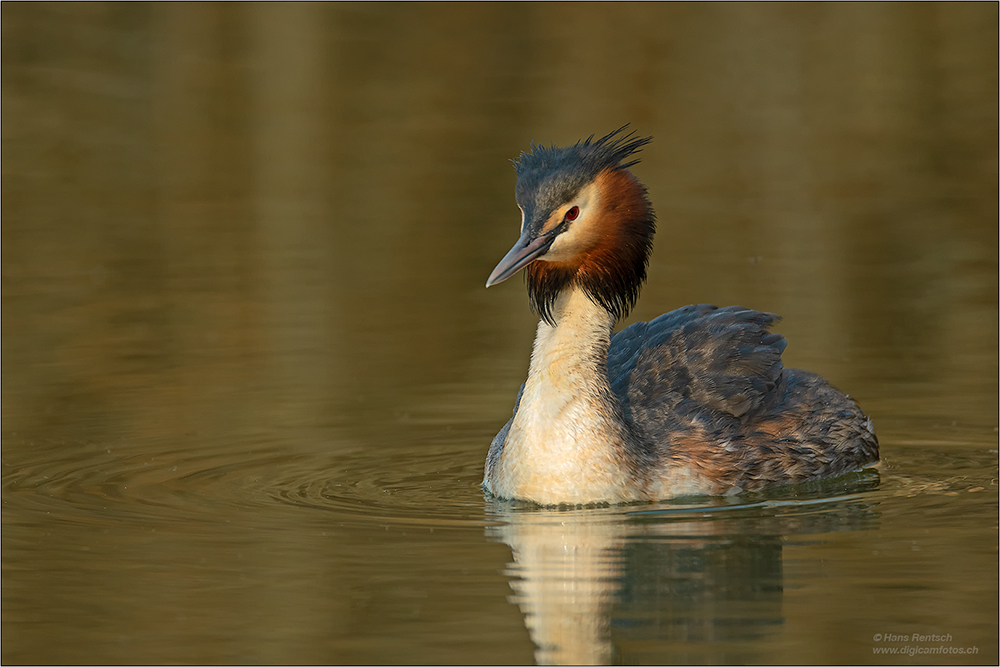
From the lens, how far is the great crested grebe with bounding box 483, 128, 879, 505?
33.1 feet

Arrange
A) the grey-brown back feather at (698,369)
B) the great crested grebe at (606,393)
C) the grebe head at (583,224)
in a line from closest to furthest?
the grebe head at (583,224) → the great crested grebe at (606,393) → the grey-brown back feather at (698,369)

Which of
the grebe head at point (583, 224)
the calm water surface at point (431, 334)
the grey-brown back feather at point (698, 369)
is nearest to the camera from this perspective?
the calm water surface at point (431, 334)

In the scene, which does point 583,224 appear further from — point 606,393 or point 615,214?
point 606,393

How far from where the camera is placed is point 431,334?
50.2 feet

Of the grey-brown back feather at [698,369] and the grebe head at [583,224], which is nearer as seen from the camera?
the grebe head at [583,224]

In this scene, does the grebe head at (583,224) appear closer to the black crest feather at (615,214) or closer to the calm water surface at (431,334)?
the black crest feather at (615,214)

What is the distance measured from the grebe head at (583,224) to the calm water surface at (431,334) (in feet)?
4.41

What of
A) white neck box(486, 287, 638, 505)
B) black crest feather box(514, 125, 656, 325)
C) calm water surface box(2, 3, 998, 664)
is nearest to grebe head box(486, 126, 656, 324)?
black crest feather box(514, 125, 656, 325)

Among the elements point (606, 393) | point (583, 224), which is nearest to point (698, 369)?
point (606, 393)

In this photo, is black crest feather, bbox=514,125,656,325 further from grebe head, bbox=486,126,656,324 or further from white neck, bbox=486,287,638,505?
white neck, bbox=486,287,638,505

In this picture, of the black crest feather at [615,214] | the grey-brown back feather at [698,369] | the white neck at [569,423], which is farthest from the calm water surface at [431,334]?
the black crest feather at [615,214]

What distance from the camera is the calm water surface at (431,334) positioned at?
8.47 metres

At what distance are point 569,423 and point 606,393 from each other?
0.35 meters

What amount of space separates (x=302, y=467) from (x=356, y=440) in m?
0.79
